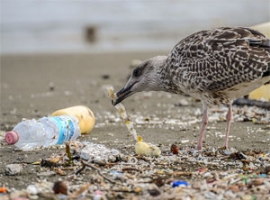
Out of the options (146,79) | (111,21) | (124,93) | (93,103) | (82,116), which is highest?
(146,79)

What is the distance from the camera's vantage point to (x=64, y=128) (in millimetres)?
7262

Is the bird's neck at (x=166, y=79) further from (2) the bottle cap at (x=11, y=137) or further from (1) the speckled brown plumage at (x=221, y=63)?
(2) the bottle cap at (x=11, y=137)

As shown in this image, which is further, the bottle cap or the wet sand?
the wet sand

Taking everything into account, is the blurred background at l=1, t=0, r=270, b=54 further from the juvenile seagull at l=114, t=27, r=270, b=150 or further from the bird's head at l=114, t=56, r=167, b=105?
the juvenile seagull at l=114, t=27, r=270, b=150

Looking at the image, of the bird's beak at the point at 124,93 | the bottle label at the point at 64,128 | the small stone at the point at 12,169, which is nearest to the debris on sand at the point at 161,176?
the small stone at the point at 12,169

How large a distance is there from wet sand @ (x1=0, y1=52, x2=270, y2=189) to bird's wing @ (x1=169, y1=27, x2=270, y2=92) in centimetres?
78

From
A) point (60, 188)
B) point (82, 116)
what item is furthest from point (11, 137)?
point (60, 188)

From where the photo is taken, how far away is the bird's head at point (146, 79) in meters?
7.66

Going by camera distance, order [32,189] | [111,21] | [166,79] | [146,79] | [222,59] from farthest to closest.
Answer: [111,21] → [146,79] → [166,79] → [222,59] → [32,189]

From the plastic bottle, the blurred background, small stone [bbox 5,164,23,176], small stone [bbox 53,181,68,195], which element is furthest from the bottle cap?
the blurred background

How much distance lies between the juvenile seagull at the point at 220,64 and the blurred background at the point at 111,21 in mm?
10237

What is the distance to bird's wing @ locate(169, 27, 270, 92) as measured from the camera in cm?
654

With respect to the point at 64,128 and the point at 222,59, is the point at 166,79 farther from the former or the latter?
the point at 64,128

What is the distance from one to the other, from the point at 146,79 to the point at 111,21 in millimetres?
14509
